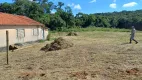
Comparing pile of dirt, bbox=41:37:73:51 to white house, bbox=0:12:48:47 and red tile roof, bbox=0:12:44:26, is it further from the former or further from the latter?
red tile roof, bbox=0:12:44:26

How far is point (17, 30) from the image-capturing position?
80.3 ft

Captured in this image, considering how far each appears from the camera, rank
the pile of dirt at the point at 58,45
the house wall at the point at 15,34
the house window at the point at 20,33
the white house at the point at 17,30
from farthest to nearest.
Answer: the house window at the point at 20,33 → the white house at the point at 17,30 → the house wall at the point at 15,34 → the pile of dirt at the point at 58,45

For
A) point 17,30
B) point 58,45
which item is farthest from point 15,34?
point 58,45

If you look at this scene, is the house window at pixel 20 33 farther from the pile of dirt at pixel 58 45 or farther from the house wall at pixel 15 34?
the pile of dirt at pixel 58 45

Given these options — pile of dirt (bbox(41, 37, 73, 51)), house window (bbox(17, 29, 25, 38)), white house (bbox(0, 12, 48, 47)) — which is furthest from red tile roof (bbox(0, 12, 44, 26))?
pile of dirt (bbox(41, 37, 73, 51))

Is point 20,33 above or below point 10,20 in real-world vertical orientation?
below

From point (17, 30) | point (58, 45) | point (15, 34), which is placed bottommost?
point (58, 45)

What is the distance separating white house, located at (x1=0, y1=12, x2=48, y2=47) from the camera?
2166 centimetres

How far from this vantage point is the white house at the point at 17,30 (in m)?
21.7

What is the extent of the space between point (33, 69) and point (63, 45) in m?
8.33

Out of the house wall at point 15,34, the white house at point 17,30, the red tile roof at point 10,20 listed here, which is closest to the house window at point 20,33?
the white house at point 17,30

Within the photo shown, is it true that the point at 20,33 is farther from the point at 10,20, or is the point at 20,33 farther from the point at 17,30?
the point at 10,20

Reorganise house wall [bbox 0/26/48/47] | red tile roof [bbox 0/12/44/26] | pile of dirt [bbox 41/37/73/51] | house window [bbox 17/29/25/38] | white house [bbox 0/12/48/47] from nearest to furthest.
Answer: pile of dirt [bbox 41/37/73/51]
house wall [bbox 0/26/48/47]
white house [bbox 0/12/48/47]
red tile roof [bbox 0/12/44/26]
house window [bbox 17/29/25/38]

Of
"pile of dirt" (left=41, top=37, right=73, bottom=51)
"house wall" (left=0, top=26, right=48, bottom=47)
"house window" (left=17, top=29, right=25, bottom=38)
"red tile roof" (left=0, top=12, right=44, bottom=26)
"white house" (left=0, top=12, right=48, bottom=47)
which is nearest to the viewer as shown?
"pile of dirt" (left=41, top=37, right=73, bottom=51)
